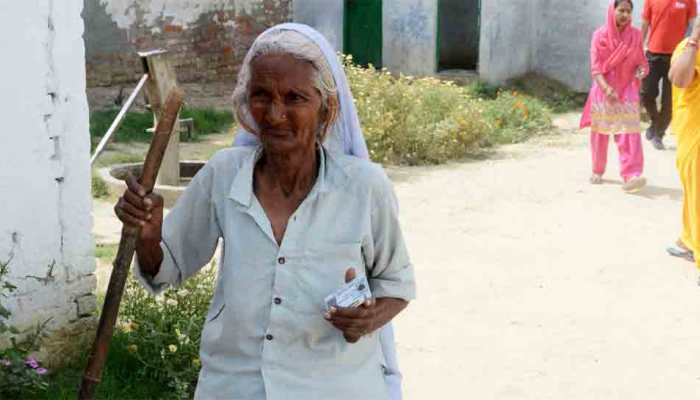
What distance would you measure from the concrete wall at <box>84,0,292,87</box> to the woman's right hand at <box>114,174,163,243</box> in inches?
447

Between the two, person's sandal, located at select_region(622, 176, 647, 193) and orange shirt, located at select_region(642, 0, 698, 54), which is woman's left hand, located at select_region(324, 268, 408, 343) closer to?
person's sandal, located at select_region(622, 176, 647, 193)

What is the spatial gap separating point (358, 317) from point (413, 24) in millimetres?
13678

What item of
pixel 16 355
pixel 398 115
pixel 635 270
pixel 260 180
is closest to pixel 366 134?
pixel 398 115

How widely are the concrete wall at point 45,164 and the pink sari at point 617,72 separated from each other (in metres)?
5.66

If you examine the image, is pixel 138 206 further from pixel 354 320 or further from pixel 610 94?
pixel 610 94

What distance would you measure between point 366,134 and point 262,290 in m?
8.43

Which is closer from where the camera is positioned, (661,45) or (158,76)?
(158,76)

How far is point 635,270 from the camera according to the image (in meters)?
6.98

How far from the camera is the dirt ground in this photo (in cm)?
513

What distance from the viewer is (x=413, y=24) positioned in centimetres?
1573

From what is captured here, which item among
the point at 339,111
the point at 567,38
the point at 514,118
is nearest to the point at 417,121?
the point at 514,118

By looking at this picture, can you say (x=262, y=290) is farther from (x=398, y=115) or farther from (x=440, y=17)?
(x=440, y=17)

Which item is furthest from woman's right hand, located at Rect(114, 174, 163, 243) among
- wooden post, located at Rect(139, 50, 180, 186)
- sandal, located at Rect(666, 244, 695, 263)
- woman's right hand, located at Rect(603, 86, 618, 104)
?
woman's right hand, located at Rect(603, 86, 618, 104)

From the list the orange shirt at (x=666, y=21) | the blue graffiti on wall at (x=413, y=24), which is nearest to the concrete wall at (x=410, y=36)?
the blue graffiti on wall at (x=413, y=24)
